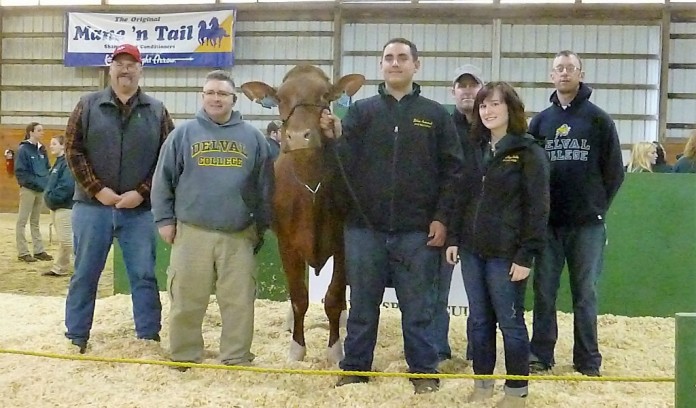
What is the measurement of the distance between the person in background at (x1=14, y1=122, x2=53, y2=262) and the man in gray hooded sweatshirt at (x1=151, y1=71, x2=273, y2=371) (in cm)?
549

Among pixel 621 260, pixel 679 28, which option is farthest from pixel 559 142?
pixel 679 28

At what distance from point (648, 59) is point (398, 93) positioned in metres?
11.8

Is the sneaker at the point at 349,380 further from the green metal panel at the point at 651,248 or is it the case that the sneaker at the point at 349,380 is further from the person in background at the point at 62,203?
the person in background at the point at 62,203

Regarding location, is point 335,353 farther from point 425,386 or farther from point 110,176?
point 110,176

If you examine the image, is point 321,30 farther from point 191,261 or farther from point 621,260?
point 191,261

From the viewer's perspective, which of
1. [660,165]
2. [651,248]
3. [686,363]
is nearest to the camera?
[686,363]

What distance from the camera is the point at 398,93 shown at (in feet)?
11.0

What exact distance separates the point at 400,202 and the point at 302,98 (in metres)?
0.90

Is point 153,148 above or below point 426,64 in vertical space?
below

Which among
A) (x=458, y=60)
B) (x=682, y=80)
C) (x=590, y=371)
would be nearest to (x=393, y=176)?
(x=590, y=371)

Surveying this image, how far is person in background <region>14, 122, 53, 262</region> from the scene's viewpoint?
8328 millimetres

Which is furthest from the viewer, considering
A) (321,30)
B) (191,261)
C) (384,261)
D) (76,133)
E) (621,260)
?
(321,30)

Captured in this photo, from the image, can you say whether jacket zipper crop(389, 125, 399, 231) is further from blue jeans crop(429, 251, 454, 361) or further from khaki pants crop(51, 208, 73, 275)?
khaki pants crop(51, 208, 73, 275)

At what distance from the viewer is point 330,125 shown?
11.7 feet
